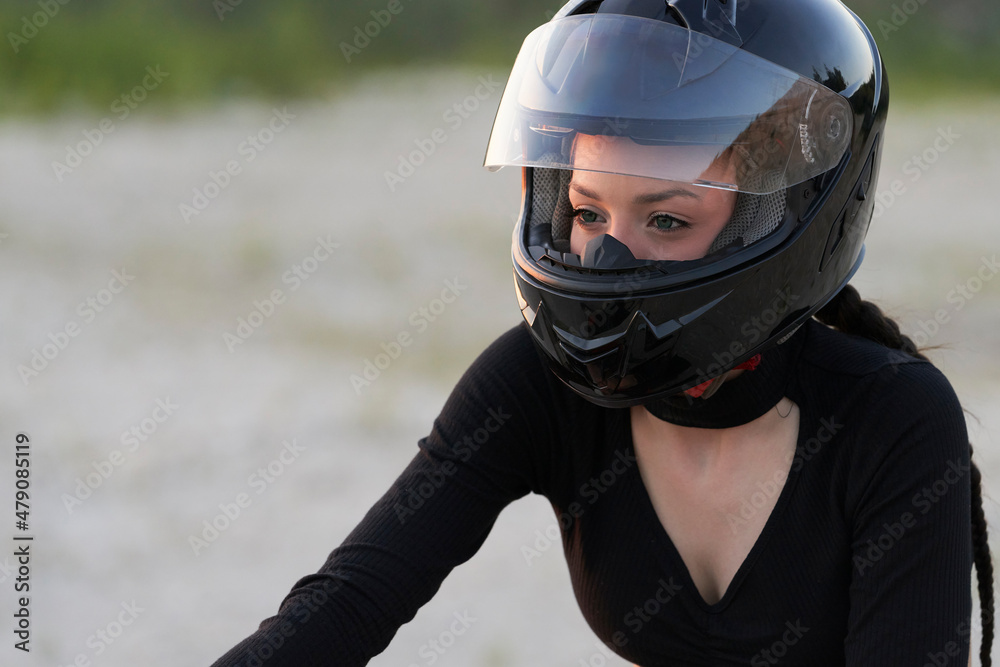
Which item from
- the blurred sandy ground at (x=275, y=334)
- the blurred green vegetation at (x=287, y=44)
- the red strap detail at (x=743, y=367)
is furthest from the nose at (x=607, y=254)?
the blurred green vegetation at (x=287, y=44)

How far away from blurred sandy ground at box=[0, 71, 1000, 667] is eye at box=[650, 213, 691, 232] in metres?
1.65

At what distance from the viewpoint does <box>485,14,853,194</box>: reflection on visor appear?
3.76ft

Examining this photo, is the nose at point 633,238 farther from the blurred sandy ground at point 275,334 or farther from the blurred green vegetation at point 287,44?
the blurred green vegetation at point 287,44

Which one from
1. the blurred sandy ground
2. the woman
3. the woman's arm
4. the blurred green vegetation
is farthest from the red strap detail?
the blurred green vegetation

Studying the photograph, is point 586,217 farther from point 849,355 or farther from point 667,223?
point 849,355

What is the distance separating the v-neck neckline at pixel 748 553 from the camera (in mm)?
1258

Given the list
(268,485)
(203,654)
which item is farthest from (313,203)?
(203,654)

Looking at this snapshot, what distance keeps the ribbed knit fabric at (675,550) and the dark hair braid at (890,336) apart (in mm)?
71

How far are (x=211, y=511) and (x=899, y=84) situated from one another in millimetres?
5690

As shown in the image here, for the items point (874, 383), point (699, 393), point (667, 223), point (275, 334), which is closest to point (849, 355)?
point (874, 383)

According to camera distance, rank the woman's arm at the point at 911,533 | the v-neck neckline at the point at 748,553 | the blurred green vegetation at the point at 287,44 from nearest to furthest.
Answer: the woman's arm at the point at 911,533, the v-neck neckline at the point at 748,553, the blurred green vegetation at the point at 287,44

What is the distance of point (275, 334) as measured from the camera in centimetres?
451

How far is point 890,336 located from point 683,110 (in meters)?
0.47

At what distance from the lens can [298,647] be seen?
1219 mm
